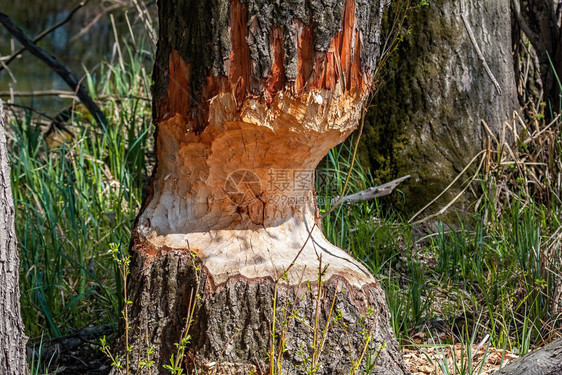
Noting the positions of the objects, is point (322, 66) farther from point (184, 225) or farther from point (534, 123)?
point (534, 123)

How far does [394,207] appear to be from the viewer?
3.27 metres

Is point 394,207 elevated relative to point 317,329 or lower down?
elevated

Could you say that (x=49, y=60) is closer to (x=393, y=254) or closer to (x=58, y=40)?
(x=393, y=254)

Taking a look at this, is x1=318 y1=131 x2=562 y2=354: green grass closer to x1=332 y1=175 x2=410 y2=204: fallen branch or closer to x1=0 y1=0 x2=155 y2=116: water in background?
x1=332 y1=175 x2=410 y2=204: fallen branch

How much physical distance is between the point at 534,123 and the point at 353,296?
1.87 metres

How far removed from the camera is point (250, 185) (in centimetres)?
202

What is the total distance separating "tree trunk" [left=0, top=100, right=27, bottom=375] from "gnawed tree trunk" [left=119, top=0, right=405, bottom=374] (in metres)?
0.37

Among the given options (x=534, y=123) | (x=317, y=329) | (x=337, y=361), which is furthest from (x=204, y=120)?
(x=534, y=123)

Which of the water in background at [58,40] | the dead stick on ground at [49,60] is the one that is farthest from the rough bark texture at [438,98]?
the water in background at [58,40]

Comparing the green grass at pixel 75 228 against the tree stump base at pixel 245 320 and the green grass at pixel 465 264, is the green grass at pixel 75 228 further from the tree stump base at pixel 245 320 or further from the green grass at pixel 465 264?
the green grass at pixel 465 264

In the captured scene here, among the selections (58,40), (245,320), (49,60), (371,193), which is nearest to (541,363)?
(245,320)

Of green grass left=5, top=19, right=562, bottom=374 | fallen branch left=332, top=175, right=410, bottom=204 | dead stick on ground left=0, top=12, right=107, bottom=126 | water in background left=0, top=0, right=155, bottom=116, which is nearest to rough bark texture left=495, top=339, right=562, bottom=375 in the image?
green grass left=5, top=19, right=562, bottom=374

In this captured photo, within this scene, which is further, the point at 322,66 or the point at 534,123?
the point at 534,123

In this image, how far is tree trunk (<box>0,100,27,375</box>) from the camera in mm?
1656
